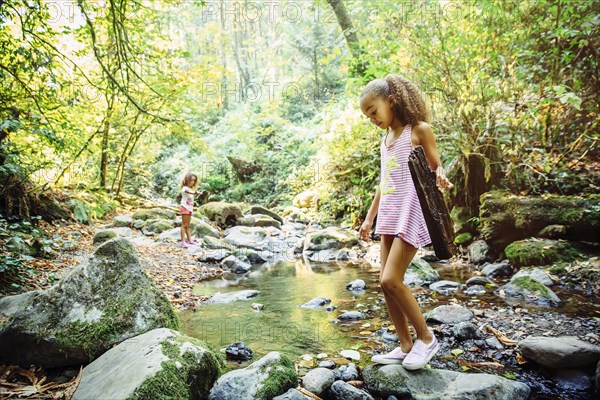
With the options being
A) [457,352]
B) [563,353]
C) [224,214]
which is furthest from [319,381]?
[224,214]

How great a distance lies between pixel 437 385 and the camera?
2.21 m

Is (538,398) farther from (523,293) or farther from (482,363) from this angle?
(523,293)

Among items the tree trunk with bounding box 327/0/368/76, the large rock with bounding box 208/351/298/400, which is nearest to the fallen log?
the large rock with bounding box 208/351/298/400

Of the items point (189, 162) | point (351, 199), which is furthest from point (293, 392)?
point (189, 162)

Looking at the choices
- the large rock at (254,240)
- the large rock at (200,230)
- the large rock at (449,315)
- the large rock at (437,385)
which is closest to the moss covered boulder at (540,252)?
the large rock at (449,315)

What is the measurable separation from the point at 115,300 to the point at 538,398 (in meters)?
Result: 2.78

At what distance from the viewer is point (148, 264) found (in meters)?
6.04

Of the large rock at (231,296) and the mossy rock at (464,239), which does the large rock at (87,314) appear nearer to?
the large rock at (231,296)

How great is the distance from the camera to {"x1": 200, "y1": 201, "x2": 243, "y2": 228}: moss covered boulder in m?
11.9

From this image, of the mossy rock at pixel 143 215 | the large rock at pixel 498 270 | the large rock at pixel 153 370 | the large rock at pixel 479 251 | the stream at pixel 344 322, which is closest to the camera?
the large rock at pixel 153 370

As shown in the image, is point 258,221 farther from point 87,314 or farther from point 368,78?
point 87,314

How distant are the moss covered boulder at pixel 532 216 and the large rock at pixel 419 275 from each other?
1483mm

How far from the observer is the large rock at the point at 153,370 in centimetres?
177

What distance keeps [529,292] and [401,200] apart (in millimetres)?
2847
